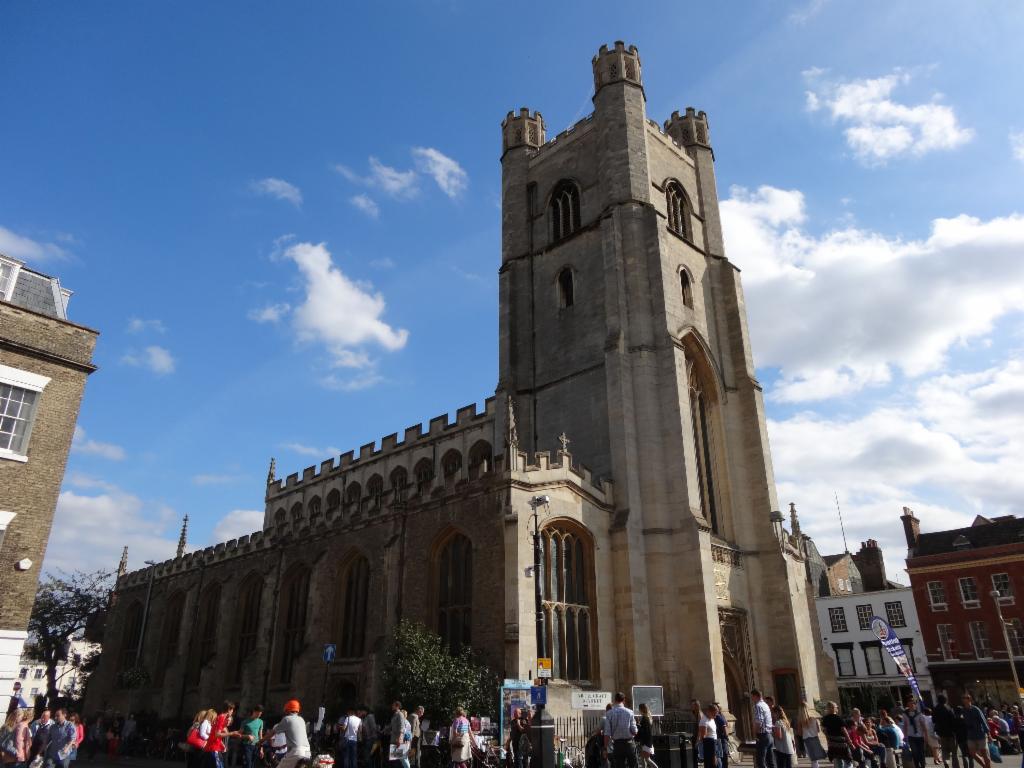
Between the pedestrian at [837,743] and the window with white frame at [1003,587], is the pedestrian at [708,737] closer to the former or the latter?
the pedestrian at [837,743]

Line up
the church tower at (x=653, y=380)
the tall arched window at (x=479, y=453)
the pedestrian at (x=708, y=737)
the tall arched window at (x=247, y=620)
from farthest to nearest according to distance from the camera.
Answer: the tall arched window at (x=479, y=453) < the tall arched window at (x=247, y=620) < the church tower at (x=653, y=380) < the pedestrian at (x=708, y=737)

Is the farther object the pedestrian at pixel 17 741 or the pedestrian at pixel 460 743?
the pedestrian at pixel 460 743

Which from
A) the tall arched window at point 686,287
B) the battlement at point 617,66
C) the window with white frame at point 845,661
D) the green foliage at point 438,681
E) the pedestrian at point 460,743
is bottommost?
the pedestrian at point 460,743

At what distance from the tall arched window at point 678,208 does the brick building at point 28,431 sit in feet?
82.7

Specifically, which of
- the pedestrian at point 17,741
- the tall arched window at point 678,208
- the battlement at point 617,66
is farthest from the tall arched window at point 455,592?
the battlement at point 617,66

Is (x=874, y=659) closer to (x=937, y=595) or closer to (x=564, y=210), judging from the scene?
(x=937, y=595)

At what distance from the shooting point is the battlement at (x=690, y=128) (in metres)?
38.9

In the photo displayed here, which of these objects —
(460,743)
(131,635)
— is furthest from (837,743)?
(131,635)

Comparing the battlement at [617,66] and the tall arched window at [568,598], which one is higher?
the battlement at [617,66]

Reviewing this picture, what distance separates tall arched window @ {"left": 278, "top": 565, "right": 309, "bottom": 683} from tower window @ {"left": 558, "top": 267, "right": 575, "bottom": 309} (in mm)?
15868

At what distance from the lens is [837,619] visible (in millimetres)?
49500

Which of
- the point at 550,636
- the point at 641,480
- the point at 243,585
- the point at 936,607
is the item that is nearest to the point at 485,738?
the point at 550,636

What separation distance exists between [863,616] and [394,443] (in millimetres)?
32414

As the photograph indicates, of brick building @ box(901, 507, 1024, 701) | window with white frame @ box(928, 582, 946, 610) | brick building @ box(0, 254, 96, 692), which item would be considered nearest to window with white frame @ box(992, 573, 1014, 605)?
brick building @ box(901, 507, 1024, 701)
